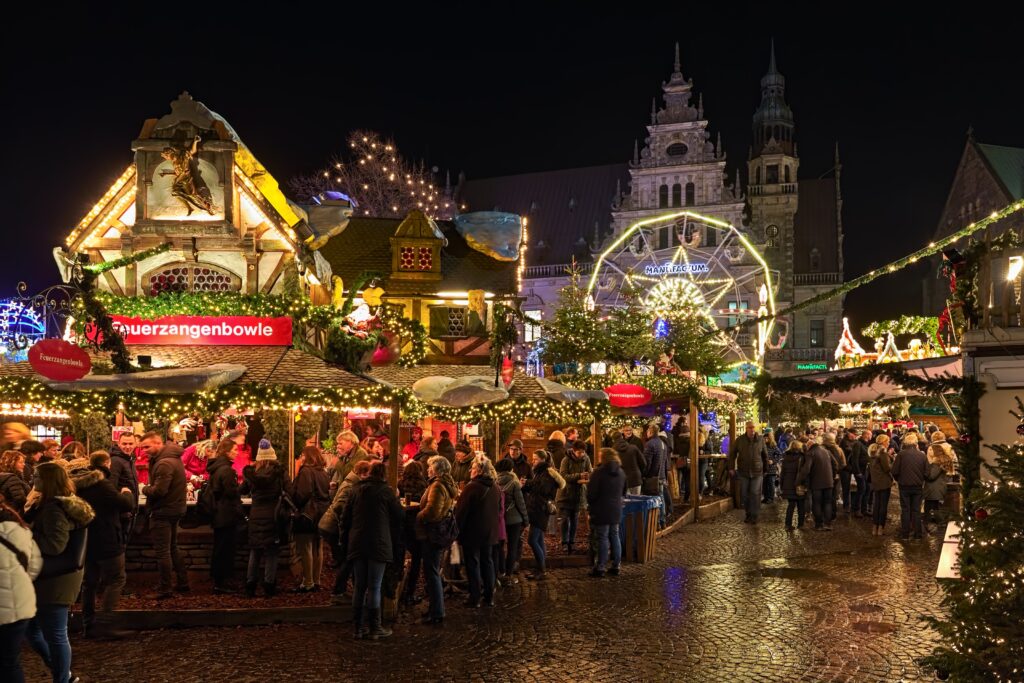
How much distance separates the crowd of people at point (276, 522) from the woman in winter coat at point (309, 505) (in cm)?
1

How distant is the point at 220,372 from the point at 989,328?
8.60 metres

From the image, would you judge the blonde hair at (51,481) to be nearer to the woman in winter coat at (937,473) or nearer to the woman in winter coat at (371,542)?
the woman in winter coat at (371,542)

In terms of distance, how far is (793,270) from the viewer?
184ft

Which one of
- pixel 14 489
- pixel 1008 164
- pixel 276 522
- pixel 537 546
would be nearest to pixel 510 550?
pixel 537 546

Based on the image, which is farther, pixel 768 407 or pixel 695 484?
pixel 695 484

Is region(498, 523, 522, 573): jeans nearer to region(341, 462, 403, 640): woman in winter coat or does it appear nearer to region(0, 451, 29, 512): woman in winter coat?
region(341, 462, 403, 640): woman in winter coat

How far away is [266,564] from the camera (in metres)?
9.84

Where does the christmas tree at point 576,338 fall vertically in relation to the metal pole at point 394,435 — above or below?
above

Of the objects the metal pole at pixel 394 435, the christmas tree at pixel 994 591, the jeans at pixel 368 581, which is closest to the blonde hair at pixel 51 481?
the jeans at pixel 368 581

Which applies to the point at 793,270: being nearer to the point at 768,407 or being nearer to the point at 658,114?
the point at 658,114

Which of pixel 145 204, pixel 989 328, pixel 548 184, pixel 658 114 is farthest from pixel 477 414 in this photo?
pixel 548 184

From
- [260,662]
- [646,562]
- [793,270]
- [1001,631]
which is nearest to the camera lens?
[1001,631]

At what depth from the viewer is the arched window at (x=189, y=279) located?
53.5 ft

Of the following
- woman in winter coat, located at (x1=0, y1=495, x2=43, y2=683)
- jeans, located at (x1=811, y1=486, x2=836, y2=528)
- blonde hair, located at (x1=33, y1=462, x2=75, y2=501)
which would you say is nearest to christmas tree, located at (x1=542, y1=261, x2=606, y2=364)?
jeans, located at (x1=811, y1=486, x2=836, y2=528)
